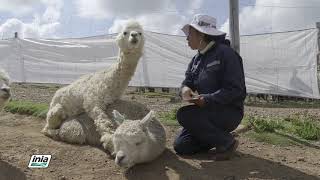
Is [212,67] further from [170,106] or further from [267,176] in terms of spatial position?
[170,106]

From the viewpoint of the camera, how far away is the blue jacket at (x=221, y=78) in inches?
241

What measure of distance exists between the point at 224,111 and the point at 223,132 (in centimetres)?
25

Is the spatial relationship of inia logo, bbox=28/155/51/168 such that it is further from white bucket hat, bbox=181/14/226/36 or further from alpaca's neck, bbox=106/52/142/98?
white bucket hat, bbox=181/14/226/36

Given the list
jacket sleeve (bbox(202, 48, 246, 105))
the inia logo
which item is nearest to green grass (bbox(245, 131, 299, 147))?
jacket sleeve (bbox(202, 48, 246, 105))

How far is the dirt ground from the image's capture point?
5.96m

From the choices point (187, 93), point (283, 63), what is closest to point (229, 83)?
point (187, 93)

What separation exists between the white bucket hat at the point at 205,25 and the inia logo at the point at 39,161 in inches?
92.9

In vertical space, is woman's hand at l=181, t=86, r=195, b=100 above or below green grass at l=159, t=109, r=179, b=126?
above

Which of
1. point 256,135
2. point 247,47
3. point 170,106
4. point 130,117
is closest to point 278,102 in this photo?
point 247,47

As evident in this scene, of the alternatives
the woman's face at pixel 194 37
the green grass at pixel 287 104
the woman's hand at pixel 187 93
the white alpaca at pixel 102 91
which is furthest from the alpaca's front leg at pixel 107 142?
the green grass at pixel 287 104

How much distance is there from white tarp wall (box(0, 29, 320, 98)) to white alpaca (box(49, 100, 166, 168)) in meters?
6.98

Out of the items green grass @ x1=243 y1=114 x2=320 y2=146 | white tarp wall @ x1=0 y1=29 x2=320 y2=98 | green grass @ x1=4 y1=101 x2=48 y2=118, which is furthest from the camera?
white tarp wall @ x1=0 y1=29 x2=320 y2=98

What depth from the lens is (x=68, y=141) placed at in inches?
291

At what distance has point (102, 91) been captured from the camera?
719cm
